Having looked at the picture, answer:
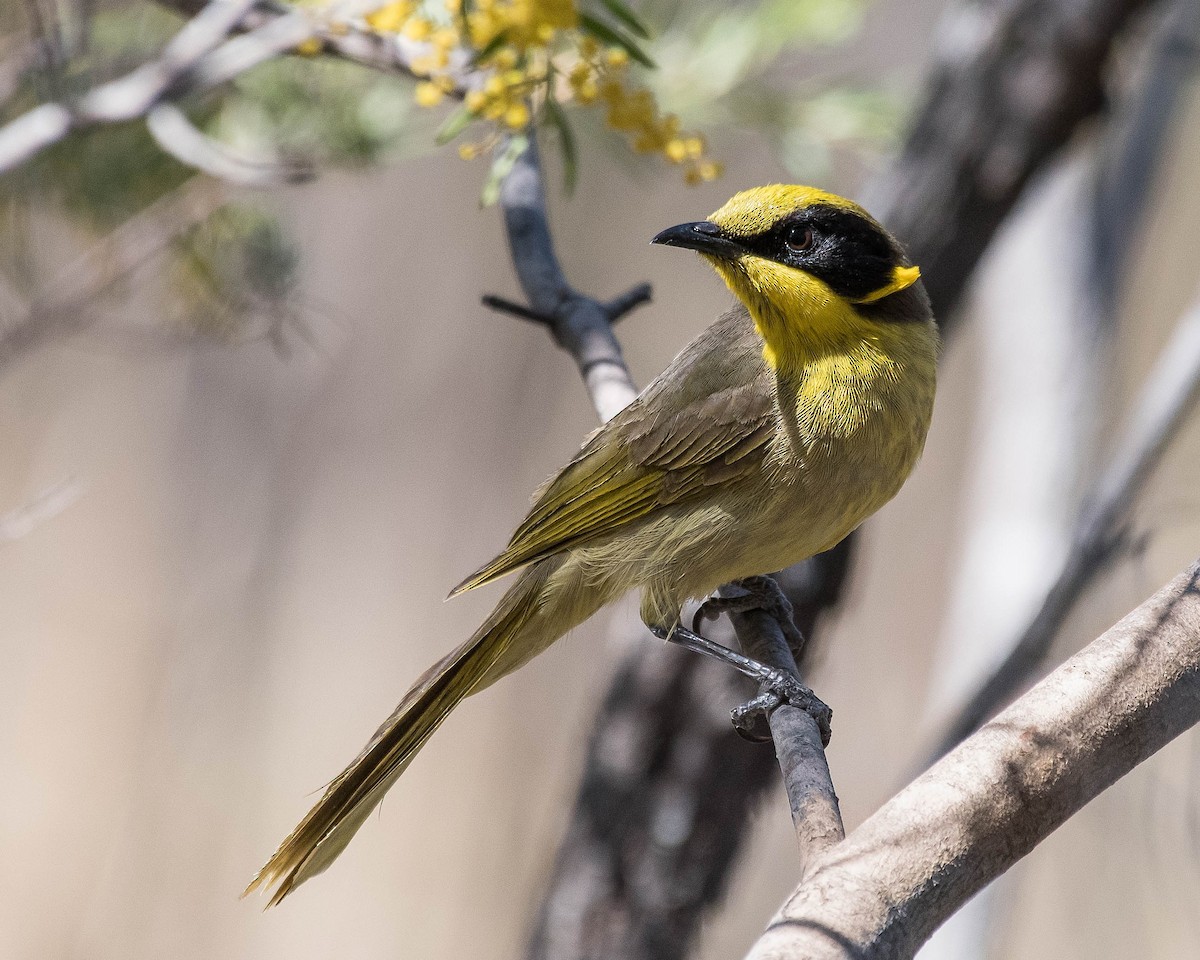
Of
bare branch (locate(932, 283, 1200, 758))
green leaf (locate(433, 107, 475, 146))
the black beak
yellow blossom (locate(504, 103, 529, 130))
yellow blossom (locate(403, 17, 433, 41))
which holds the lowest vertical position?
bare branch (locate(932, 283, 1200, 758))

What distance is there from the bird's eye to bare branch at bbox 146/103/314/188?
1.01 metres

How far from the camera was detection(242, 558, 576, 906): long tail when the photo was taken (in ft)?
8.13

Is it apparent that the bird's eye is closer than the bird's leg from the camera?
No

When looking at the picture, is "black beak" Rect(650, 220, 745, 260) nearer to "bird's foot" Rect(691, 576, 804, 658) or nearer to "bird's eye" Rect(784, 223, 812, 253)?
"bird's eye" Rect(784, 223, 812, 253)

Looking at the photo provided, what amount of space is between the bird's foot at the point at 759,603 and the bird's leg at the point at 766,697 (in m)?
0.17

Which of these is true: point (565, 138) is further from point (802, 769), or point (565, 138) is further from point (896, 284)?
point (802, 769)

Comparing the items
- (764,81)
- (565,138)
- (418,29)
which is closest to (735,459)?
(565,138)

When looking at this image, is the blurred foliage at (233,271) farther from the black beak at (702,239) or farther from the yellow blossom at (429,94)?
the black beak at (702,239)

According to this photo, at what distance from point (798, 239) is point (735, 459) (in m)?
0.47

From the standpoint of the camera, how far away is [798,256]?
2635 mm

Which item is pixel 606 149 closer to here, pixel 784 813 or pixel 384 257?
pixel 784 813

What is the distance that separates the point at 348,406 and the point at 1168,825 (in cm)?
497

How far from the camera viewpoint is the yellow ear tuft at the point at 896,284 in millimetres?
2670

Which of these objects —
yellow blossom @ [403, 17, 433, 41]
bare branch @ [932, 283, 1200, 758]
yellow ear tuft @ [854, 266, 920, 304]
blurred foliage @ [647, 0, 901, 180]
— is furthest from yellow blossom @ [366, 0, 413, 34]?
bare branch @ [932, 283, 1200, 758]
